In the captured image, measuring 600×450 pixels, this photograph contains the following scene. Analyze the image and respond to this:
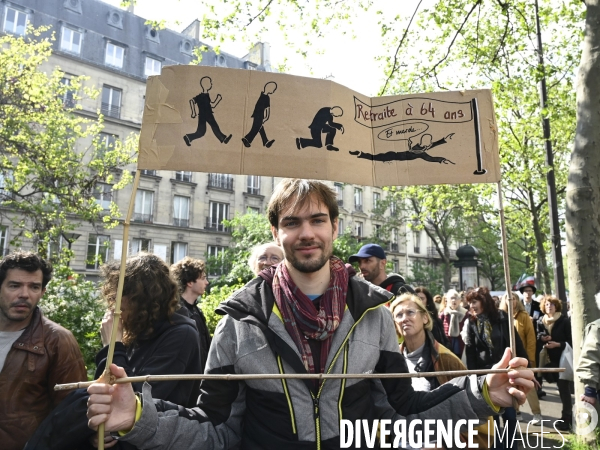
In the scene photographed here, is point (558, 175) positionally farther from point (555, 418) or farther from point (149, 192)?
point (149, 192)

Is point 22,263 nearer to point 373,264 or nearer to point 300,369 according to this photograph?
point 300,369

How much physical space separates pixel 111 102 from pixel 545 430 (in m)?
32.7

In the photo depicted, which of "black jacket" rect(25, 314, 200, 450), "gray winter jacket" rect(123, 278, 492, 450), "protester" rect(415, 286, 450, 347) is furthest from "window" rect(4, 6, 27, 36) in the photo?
"gray winter jacket" rect(123, 278, 492, 450)

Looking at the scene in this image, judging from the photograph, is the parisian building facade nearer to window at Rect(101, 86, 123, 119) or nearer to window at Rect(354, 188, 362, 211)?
window at Rect(101, 86, 123, 119)

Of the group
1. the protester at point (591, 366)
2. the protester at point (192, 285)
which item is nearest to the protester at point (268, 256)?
the protester at point (192, 285)

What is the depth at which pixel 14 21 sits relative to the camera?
30.1 metres

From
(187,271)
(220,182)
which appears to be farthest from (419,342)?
(220,182)

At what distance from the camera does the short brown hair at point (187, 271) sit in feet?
15.7

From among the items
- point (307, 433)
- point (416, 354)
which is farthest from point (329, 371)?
point (416, 354)

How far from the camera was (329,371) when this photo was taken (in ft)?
6.31

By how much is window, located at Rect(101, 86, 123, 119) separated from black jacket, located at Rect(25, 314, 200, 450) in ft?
109

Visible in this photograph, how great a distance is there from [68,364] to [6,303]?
1.87 feet

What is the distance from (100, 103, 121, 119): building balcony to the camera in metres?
32.8

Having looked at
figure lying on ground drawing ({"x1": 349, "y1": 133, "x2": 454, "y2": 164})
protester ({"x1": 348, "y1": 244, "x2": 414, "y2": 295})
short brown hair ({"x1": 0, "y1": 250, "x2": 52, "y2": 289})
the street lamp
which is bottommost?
short brown hair ({"x1": 0, "y1": 250, "x2": 52, "y2": 289})
